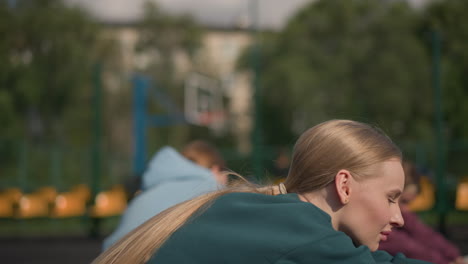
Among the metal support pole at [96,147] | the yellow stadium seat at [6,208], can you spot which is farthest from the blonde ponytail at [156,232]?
the yellow stadium seat at [6,208]

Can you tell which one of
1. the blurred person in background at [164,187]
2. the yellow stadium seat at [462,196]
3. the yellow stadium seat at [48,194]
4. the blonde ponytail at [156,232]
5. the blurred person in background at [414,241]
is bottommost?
the yellow stadium seat at [48,194]

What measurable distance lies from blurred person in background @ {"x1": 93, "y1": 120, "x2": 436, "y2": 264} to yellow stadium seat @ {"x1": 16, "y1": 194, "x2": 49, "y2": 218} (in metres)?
11.9

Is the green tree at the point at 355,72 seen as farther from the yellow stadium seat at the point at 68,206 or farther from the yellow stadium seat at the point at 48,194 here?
the yellow stadium seat at the point at 68,206

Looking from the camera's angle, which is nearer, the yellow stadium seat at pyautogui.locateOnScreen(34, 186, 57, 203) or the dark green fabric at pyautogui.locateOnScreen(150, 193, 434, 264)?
the dark green fabric at pyautogui.locateOnScreen(150, 193, 434, 264)

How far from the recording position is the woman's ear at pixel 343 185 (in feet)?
5.34

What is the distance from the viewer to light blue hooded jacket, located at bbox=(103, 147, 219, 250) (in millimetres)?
2574

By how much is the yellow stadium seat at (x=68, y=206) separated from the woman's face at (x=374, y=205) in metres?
11.6

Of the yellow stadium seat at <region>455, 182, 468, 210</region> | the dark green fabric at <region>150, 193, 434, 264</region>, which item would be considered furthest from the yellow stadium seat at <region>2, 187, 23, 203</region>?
the dark green fabric at <region>150, 193, 434, 264</region>

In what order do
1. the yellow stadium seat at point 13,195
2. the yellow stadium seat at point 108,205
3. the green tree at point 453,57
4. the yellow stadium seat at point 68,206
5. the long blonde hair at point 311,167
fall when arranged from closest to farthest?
the long blonde hair at point 311,167 < the yellow stadium seat at point 108,205 < the yellow stadium seat at point 68,206 < the yellow stadium seat at point 13,195 < the green tree at point 453,57

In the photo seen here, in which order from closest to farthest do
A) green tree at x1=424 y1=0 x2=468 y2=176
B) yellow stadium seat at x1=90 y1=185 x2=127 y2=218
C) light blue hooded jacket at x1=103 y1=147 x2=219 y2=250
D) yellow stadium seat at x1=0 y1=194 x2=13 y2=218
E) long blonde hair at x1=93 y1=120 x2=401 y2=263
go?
long blonde hair at x1=93 y1=120 x2=401 y2=263 → light blue hooded jacket at x1=103 y1=147 x2=219 y2=250 → yellow stadium seat at x1=90 y1=185 x2=127 y2=218 → yellow stadium seat at x1=0 y1=194 x2=13 y2=218 → green tree at x1=424 y1=0 x2=468 y2=176

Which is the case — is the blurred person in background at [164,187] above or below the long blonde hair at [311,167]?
below

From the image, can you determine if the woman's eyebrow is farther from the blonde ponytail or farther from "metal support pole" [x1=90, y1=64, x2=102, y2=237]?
"metal support pole" [x1=90, y1=64, x2=102, y2=237]

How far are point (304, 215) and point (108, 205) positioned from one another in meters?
11.6

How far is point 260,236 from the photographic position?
57.5 inches
